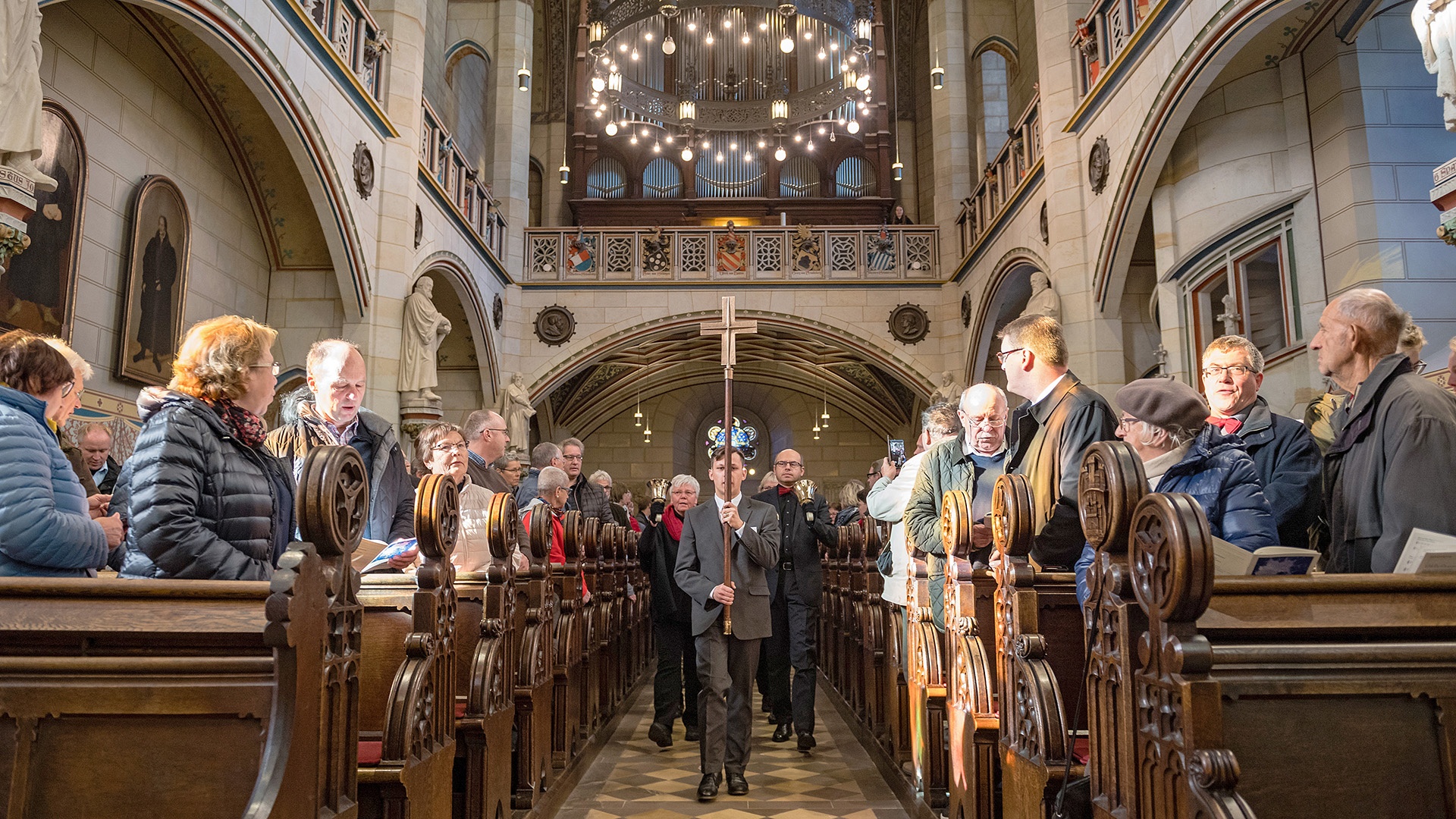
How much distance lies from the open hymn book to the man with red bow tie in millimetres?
768

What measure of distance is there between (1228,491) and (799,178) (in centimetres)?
1559

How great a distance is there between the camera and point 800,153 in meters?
17.4

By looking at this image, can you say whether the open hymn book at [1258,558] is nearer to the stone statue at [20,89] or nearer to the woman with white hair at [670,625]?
the woman with white hair at [670,625]

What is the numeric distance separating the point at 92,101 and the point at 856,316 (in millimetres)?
8983

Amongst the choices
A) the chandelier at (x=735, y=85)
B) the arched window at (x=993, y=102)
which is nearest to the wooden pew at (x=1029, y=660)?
the arched window at (x=993, y=102)

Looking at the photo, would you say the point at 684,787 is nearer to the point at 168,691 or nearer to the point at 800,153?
the point at 168,691

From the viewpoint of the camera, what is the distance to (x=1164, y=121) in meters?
6.68

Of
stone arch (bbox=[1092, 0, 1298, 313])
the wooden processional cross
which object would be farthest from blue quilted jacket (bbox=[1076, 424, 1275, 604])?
stone arch (bbox=[1092, 0, 1298, 313])

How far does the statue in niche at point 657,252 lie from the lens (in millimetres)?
13258

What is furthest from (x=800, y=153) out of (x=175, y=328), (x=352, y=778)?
(x=352, y=778)

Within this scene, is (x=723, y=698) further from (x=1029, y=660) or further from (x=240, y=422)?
(x=240, y=422)

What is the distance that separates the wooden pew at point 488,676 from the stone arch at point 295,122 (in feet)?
12.9

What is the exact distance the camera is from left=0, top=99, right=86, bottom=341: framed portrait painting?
545cm

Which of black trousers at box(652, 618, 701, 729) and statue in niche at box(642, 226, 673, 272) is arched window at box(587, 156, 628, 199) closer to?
statue in niche at box(642, 226, 673, 272)
